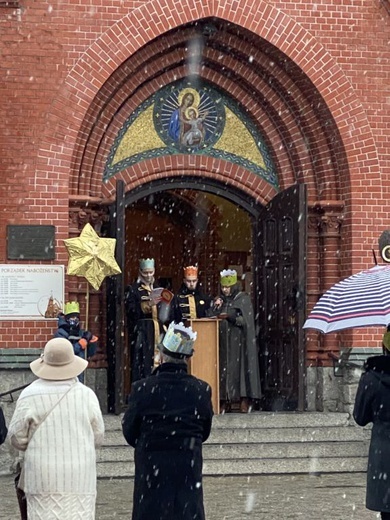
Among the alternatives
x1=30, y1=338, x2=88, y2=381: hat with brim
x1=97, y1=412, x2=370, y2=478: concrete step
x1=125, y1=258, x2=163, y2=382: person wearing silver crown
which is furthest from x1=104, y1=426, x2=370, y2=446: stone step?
x1=30, y1=338, x2=88, y2=381: hat with brim

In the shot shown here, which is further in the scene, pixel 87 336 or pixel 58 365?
pixel 87 336

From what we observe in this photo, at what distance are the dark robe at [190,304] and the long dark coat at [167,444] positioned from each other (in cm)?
823

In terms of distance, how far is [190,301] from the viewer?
16938mm

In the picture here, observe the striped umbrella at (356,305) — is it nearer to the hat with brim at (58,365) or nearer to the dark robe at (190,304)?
the hat with brim at (58,365)

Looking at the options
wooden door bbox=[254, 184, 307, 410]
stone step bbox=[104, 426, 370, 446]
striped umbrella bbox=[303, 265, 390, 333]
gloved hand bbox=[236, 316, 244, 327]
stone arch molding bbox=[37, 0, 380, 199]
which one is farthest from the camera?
gloved hand bbox=[236, 316, 244, 327]

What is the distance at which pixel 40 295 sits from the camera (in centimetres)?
1584

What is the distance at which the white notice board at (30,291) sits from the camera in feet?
51.7

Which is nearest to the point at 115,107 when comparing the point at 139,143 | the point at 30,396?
the point at 139,143

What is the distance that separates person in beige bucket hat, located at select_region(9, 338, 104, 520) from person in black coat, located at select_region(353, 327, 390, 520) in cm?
188

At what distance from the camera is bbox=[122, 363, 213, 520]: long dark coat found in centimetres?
825

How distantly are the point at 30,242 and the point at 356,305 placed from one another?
757 cm

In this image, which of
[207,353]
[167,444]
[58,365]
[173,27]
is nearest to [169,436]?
[167,444]

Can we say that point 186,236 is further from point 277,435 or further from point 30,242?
point 277,435

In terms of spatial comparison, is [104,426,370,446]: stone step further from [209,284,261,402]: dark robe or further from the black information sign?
the black information sign
